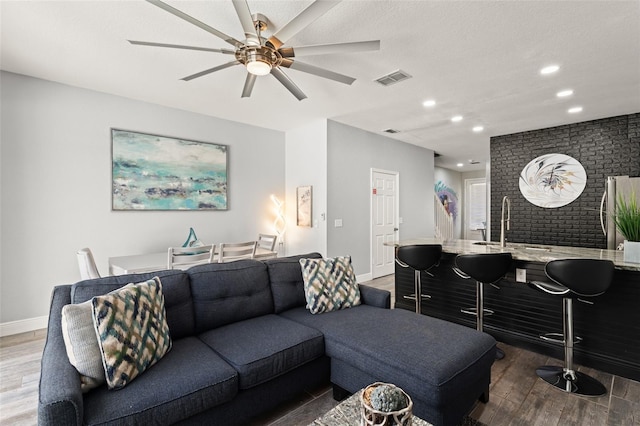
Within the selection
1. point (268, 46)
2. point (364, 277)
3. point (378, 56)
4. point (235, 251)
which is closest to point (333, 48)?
point (268, 46)

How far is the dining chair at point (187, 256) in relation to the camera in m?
3.10

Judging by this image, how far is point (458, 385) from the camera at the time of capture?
162 cm

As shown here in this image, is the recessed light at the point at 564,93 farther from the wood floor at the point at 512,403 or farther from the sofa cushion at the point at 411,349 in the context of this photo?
the sofa cushion at the point at 411,349

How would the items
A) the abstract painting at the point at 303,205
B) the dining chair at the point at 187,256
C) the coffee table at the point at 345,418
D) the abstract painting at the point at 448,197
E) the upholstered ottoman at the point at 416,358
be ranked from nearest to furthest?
the coffee table at the point at 345,418 < the upholstered ottoman at the point at 416,358 < the dining chair at the point at 187,256 < the abstract painting at the point at 303,205 < the abstract painting at the point at 448,197

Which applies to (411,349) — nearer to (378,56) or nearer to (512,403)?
(512,403)

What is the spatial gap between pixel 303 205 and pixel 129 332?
387cm

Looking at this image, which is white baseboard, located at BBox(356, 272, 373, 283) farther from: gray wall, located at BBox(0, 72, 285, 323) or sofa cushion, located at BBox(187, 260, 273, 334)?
sofa cushion, located at BBox(187, 260, 273, 334)

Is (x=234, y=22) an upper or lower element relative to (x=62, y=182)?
upper

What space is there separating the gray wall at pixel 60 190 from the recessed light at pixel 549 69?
4.46 m

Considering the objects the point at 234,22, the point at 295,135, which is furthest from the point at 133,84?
the point at 295,135

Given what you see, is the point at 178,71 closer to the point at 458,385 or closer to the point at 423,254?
the point at 423,254

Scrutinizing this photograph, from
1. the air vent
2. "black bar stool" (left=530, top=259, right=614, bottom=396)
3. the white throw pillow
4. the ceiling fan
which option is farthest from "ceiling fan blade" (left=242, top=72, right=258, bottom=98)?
"black bar stool" (left=530, top=259, right=614, bottom=396)

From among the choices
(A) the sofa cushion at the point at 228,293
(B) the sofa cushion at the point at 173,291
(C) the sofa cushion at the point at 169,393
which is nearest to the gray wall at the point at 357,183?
(A) the sofa cushion at the point at 228,293

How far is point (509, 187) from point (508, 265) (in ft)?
13.0
